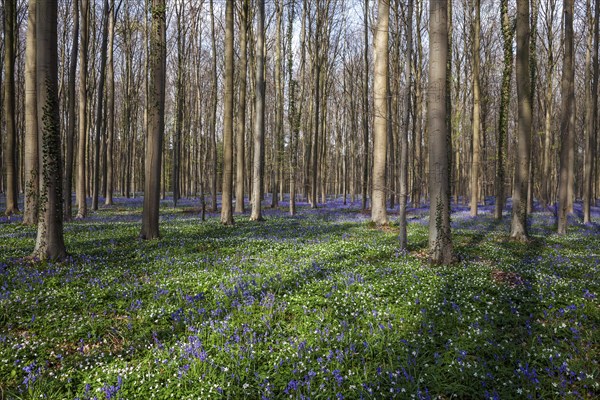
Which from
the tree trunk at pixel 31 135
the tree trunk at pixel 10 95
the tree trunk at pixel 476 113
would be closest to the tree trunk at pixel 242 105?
the tree trunk at pixel 31 135

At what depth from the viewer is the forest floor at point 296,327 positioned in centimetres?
390

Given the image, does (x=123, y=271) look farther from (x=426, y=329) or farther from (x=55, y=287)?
(x=426, y=329)

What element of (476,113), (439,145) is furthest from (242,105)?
(476,113)

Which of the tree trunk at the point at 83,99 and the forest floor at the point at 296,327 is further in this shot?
the tree trunk at the point at 83,99

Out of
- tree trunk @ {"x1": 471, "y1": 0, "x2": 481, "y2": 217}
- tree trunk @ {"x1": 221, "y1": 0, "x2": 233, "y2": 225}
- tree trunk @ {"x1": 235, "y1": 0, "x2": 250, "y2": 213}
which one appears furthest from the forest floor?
tree trunk @ {"x1": 471, "y1": 0, "x2": 481, "y2": 217}

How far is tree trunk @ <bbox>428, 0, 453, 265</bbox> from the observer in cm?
858

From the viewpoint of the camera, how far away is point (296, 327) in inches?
203

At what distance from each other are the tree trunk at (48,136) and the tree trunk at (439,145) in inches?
378

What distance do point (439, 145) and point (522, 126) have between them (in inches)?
259

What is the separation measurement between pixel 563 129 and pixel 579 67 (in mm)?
30197

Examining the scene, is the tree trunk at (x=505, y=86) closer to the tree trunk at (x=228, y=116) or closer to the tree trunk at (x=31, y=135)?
the tree trunk at (x=228, y=116)

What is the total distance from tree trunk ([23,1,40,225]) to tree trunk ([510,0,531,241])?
1804cm

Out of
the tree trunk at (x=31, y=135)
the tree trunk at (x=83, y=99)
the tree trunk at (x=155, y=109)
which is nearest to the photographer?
the tree trunk at (x=155, y=109)

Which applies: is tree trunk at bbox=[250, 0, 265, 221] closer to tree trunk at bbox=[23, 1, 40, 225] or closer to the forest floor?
the forest floor
